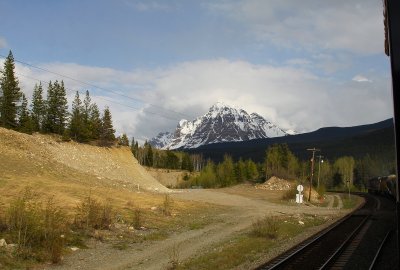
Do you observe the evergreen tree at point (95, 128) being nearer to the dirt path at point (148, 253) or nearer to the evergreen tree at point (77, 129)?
the evergreen tree at point (77, 129)

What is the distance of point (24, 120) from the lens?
7744 centimetres

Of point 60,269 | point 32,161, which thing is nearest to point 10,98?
point 32,161

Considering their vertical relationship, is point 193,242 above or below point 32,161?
below

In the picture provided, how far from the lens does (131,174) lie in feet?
232

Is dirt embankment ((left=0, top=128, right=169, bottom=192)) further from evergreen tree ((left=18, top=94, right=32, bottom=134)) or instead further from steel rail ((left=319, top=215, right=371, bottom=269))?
steel rail ((left=319, top=215, right=371, bottom=269))

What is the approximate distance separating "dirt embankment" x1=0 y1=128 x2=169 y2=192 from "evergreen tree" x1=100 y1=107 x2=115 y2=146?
135 inches

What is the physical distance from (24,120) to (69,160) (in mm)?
20264

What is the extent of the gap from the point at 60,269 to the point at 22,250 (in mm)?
1790

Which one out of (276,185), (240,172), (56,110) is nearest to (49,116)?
(56,110)

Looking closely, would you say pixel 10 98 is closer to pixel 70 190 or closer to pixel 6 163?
pixel 6 163

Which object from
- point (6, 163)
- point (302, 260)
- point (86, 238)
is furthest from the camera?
point (6, 163)

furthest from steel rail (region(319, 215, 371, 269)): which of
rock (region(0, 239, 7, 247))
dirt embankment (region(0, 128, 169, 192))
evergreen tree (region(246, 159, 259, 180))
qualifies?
evergreen tree (region(246, 159, 259, 180))

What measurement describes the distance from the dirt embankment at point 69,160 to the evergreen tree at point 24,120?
11.3 ft

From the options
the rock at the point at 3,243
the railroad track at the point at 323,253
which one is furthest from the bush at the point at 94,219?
the railroad track at the point at 323,253
